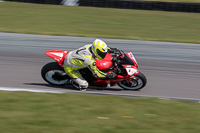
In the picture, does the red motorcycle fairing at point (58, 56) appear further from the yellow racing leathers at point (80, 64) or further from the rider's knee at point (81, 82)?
the rider's knee at point (81, 82)

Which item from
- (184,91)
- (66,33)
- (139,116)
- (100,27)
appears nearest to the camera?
(139,116)

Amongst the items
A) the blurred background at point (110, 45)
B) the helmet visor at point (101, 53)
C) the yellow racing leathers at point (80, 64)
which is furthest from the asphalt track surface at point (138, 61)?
the helmet visor at point (101, 53)

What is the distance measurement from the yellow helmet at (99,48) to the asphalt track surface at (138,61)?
3.11 feet

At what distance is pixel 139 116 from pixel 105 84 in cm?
231

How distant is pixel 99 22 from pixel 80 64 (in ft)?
31.4

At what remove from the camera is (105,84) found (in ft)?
27.3

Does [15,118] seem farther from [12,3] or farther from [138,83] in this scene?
[12,3]

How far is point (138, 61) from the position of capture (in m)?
11.7

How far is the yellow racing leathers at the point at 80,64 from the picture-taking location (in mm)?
7824

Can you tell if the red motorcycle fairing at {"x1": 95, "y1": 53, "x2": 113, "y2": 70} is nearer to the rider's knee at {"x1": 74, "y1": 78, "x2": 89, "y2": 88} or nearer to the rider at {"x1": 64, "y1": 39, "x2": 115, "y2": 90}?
the rider at {"x1": 64, "y1": 39, "x2": 115, "y2": 90}

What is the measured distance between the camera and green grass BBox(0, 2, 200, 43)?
15008 millimetres

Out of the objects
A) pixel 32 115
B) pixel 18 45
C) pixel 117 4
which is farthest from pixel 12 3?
pixel 32 115

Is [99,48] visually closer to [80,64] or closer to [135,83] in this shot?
[80,64]

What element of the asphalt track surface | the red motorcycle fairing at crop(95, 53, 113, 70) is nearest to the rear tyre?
the asphalt track surface
